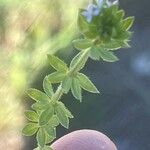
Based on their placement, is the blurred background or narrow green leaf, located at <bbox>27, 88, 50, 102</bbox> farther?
the blurred background

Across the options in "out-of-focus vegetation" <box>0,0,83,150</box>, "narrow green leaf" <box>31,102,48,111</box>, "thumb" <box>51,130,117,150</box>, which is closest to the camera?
"narrow green leaf" <box>31,102,48,111</box>

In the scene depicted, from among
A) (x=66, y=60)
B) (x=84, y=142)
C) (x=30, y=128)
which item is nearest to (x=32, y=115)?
(x=30, y=128)

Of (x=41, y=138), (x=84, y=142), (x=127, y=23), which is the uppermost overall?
(x=127, y=23)

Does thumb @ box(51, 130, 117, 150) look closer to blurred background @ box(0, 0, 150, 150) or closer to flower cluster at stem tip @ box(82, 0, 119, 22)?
flower cluster at stem tip @ box(82, 0, 119, 22)

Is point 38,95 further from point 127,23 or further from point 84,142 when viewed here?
point 84,142

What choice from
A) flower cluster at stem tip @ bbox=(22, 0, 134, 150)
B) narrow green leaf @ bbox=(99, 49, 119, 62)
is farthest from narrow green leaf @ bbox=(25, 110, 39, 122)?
narrow green leaf @ bbox=(99, 49, 119, 62)

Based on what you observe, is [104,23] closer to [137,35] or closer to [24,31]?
[24,31]
